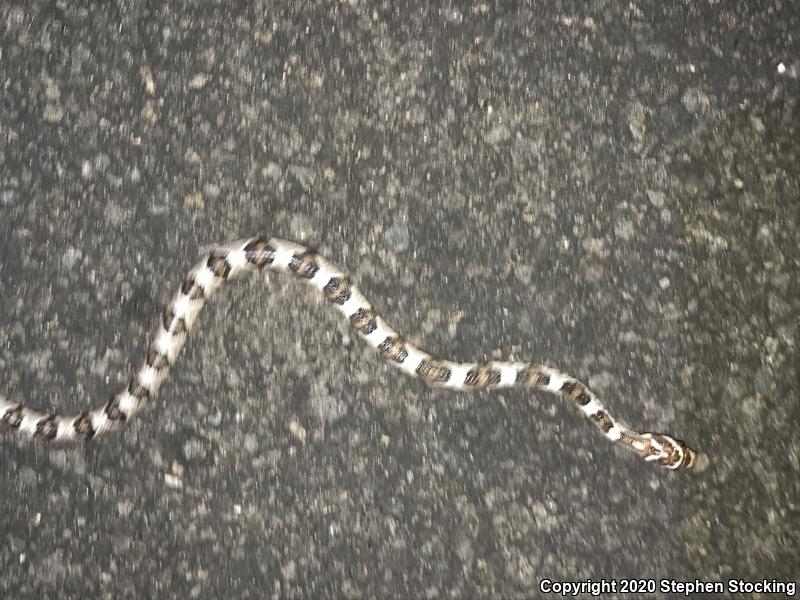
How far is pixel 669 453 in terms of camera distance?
3254mm

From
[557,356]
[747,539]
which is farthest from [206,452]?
[747,539]

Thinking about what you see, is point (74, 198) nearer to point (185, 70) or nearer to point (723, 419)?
point (185, 70)

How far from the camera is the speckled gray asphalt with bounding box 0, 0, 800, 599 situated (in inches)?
128

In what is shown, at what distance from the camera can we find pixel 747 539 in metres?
3.34

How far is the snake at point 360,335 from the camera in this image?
3.23 metres

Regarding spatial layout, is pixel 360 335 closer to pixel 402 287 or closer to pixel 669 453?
pixel 402 287

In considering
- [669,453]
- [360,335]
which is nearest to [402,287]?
[360,335]

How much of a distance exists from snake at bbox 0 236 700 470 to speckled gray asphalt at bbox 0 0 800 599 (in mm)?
69

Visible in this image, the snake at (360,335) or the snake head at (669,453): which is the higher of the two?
the snake at (360,335)

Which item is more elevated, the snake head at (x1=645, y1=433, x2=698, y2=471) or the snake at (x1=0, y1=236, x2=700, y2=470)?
the snake at (x1=0, y1=236, x2=700, y2=470)

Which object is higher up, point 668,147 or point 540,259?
point 668,147

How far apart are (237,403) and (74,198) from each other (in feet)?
4.07

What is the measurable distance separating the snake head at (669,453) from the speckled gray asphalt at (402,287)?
0.09 meters

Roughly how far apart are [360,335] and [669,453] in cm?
152
